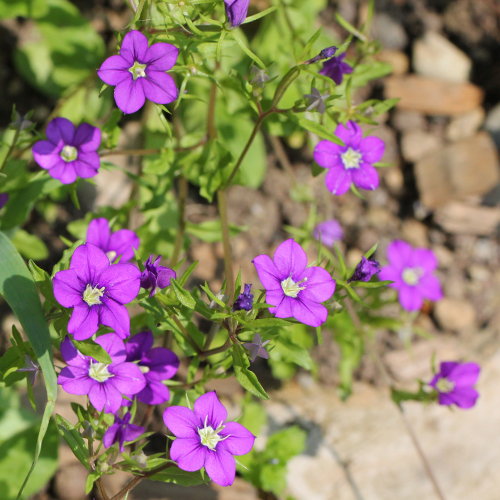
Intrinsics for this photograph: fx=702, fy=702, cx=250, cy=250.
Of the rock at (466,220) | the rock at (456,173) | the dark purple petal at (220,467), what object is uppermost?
the dark purple petal at (220,467)

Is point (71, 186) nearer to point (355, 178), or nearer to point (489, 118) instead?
point (355, 178)

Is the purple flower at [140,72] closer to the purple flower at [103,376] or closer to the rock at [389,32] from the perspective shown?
the purple flower at [103,376]

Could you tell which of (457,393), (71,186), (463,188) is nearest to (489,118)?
(463,188)

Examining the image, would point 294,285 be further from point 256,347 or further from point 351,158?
point 351,158

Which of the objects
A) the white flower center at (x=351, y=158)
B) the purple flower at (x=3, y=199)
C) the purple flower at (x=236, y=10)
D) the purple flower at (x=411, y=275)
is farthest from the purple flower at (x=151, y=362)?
the purple flower at (x=411, y=275)

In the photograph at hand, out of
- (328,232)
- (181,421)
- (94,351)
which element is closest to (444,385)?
(328,232)
